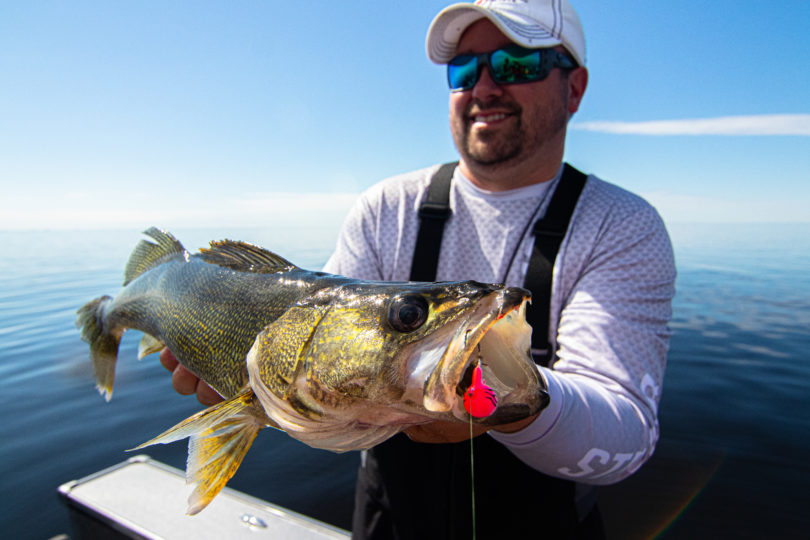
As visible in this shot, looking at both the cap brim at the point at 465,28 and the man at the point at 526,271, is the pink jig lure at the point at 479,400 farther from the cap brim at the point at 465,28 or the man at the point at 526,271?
the cap brim at the point at 465,28

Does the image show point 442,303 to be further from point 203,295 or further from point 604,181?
point 604,181

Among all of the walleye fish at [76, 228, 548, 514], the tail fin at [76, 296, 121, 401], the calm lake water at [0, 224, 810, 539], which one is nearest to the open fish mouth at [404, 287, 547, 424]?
the walleye fish at [76, 228, 548, 514]

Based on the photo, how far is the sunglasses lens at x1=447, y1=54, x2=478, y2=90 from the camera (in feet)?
9.48

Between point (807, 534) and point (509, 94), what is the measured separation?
5.13 meters

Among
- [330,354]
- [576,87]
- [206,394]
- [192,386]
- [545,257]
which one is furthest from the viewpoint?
[576,87]

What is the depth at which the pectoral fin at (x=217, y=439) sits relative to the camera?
152 centimetres

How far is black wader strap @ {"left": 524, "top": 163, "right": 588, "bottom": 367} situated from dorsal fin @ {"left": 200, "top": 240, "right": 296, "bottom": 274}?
1.38 m

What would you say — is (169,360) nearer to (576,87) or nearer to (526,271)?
(526,271)

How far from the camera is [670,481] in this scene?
490cm

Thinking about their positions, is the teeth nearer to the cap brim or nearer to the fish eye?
the cap brim

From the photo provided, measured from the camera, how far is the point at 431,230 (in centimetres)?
283

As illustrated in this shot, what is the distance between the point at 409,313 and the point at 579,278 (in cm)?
162

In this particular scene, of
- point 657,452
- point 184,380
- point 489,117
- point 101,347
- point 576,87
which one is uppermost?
point 576,87

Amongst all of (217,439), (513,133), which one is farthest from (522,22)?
(217,439)
